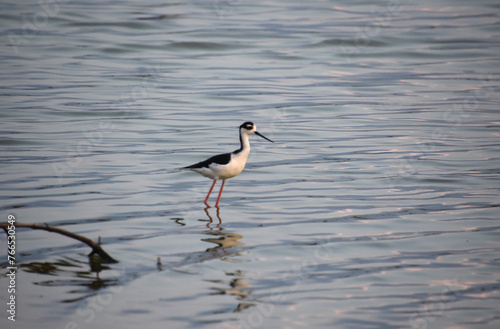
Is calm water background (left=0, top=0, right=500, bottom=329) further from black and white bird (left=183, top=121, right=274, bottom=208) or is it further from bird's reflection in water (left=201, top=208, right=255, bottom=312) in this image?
black and white bird (left=183, top=121, right=274, bottom=208)

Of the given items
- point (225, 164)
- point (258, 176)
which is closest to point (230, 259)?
point (225, 164)

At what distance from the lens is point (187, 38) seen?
1117 inches

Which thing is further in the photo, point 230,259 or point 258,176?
point 258,176

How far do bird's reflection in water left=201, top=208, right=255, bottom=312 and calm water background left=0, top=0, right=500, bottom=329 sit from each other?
32 mm

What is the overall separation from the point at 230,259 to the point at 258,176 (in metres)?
4.52

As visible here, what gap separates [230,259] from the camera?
26.6ft

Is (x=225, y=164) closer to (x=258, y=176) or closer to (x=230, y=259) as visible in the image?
(x=258, y=176)

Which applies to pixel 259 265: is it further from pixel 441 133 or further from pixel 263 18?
pixel 263 18

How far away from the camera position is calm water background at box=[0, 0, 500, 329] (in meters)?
7.01

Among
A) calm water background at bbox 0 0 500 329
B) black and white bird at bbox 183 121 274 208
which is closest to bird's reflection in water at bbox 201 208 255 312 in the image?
→ calm water background at bbox 0 0 500 329

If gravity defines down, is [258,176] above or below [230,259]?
above

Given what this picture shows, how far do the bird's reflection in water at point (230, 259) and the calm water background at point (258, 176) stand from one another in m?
0.03

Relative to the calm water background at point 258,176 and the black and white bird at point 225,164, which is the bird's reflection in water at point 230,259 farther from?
the black and white bird at point 225,164

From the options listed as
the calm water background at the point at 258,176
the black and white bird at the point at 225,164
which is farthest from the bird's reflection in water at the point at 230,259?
the black and white bird at the point at 225,164
